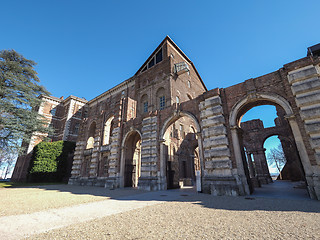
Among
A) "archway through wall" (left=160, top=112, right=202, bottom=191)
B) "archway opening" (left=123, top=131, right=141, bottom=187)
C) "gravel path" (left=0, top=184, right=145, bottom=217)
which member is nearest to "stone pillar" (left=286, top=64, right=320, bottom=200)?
"archway through wall" (left=160, top=112, right=202, bottom=191)

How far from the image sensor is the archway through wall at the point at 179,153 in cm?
1324

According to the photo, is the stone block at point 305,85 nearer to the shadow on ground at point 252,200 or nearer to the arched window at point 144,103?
the shadow on ground at point 252,200

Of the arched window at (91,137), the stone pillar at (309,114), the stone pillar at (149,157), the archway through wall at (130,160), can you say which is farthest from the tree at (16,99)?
the stone pillar at (309,114)

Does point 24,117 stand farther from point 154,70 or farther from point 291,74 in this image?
point 291,74

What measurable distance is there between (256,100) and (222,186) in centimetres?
606

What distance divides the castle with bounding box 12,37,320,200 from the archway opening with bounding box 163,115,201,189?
0.39 feet

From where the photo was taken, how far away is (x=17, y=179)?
30.2 metres

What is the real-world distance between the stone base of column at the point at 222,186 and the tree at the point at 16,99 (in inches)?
860

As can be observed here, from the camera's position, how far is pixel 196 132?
12641 mm

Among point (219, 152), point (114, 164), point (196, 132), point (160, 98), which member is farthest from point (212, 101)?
point (160, 98)

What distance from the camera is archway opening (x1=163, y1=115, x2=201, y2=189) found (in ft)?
45.1

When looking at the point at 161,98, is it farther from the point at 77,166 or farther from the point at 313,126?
the point at 313,126

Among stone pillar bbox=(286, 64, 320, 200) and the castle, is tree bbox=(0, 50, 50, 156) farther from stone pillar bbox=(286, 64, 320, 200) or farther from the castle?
stone pillar bbox=(286, 64, 320, 200)

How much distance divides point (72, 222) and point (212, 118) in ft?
30.5
